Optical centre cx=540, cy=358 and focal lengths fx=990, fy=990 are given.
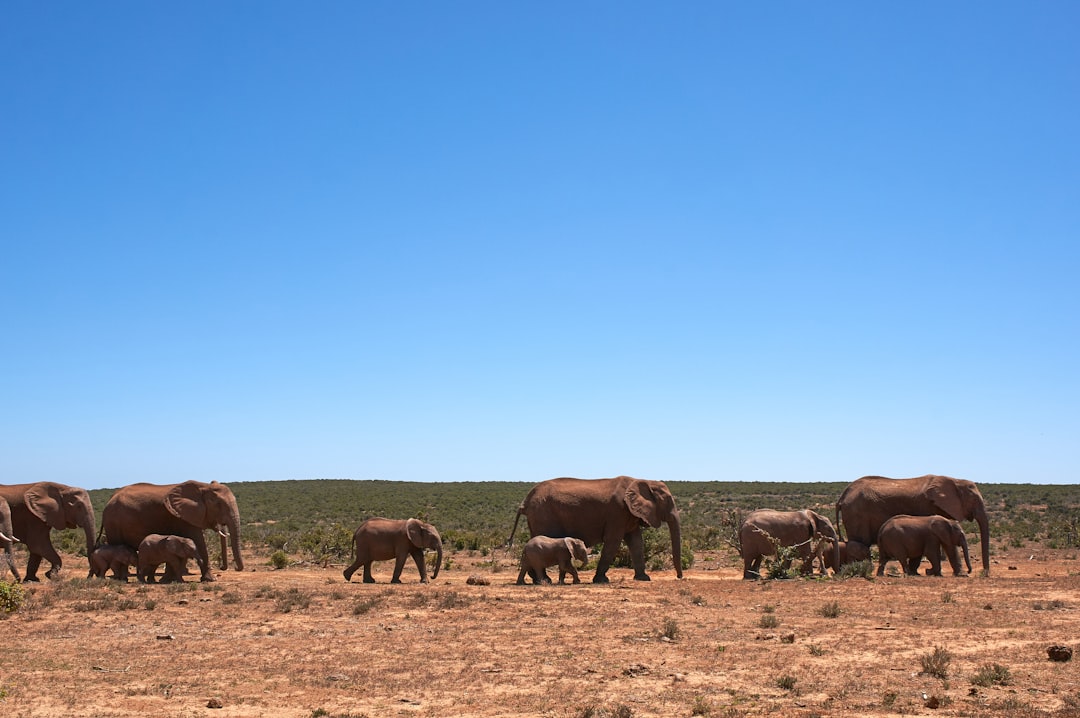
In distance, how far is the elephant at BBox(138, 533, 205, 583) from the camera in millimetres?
23422

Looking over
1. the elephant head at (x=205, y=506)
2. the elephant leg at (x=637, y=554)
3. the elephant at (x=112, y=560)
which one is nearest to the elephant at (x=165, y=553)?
the elephant at (x=112, y=560)

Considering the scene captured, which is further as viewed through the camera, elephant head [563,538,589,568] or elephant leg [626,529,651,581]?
elephant leg [626,529,651,581]

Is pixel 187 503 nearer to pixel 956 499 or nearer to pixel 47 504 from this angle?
pixel 47 504

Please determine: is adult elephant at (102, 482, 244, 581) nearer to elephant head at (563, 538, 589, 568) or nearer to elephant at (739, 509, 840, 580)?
elephant head at (563, 538, 589, 568)

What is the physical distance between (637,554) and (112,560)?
44.1 ft

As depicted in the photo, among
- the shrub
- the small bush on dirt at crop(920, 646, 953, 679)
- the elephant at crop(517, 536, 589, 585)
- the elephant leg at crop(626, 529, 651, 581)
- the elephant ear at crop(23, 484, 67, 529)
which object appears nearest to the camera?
the small bush on dirt at crop(920, 646, 953, 679)

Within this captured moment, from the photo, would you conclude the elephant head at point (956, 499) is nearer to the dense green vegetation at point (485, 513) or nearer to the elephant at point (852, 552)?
A: the elephant at point (852, 552)

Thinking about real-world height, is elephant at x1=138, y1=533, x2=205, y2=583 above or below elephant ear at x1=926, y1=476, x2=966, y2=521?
below

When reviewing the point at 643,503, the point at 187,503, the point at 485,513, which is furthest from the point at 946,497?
the point at 485,513

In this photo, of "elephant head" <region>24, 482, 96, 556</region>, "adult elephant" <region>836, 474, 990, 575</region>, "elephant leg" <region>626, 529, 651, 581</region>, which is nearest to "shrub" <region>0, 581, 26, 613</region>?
"elephant head" <region>24, 482, 96, 556</region>

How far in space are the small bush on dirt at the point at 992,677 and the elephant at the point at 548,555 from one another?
43.8 ft

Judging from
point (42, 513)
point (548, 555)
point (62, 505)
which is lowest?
point (548, 555)

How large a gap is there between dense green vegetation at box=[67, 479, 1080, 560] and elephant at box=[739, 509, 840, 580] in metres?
4.87

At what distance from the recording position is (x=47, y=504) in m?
25.9
